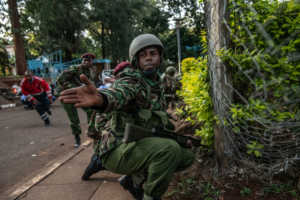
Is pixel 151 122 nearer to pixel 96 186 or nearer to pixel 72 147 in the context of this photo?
pixel 96 186

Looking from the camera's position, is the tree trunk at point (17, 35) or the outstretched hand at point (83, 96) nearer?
the outstretched hand at point (83, 96)

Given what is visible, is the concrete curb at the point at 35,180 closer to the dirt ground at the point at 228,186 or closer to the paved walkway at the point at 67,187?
the paved walkway at the point at 67,187

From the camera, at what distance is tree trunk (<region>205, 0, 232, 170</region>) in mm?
2004

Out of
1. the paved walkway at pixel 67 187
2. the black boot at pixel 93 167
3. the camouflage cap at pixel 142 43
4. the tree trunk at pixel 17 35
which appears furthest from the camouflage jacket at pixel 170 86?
the tree trunk at pixel 17 35

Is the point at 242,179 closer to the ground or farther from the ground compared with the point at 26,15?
closer to the ground

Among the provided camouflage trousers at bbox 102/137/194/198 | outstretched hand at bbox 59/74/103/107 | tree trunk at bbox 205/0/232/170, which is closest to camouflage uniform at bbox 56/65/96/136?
camouflage trousers at bbox 102/137/194/198

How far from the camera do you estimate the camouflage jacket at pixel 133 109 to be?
1687 millimetres

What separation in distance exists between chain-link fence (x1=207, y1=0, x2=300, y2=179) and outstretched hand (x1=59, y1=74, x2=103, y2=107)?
3.31 feet

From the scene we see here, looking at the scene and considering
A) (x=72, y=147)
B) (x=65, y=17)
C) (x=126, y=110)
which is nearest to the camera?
(x=126, y=110)

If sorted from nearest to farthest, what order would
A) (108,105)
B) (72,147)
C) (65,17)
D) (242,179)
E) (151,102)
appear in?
(108,105)
(151,102)
(242,179)
(72,147)
(65,17)

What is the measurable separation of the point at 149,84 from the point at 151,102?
156 mm

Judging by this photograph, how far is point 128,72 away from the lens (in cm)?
181

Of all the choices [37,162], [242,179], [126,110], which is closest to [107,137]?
[126,110]

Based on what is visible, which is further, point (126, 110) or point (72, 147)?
point (72, 147)
